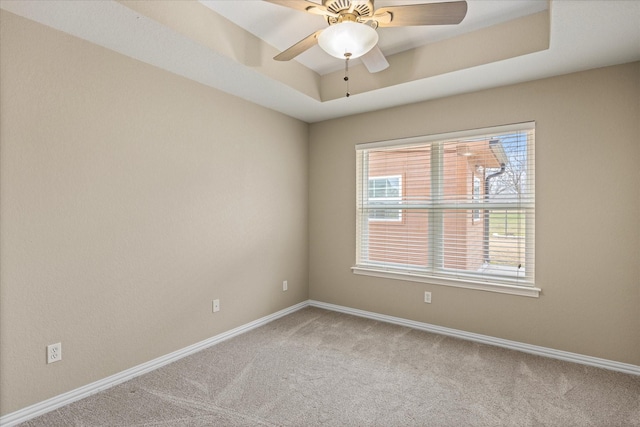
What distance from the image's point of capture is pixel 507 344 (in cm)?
304

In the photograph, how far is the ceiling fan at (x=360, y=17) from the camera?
174cm

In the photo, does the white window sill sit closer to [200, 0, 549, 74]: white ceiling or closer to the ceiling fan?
[200, 0, 549, 74]: white ceiling

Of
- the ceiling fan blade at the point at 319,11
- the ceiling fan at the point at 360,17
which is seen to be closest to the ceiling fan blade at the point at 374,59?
the ceiling fan at the point at 360,17

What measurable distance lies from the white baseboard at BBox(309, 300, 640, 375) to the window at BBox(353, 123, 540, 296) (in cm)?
47

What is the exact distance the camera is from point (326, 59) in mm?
3145

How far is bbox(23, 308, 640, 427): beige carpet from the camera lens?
2023 mm

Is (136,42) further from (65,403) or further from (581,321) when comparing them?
(581,321)

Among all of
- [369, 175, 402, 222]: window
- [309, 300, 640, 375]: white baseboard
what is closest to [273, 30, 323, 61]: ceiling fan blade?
[369, 175, 402, 222]: window

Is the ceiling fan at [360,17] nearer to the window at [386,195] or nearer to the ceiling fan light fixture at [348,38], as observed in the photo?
the ceiling fan light fixture at [348,38]

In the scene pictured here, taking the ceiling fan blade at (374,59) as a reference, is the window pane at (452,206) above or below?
below

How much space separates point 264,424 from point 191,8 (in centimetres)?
270

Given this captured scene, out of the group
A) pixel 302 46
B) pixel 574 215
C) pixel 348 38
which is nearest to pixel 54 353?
pixel 302 46

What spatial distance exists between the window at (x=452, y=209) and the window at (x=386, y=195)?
1 cm

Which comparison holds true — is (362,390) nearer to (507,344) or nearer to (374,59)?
(507,344)
